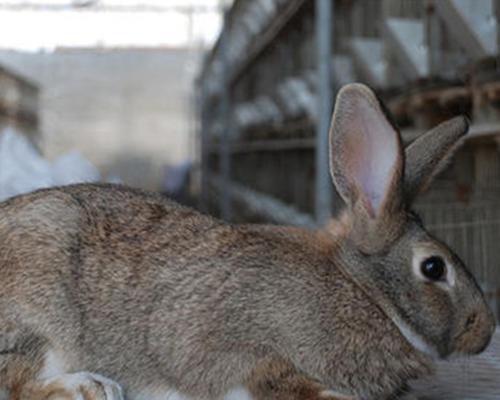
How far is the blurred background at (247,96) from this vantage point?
4.09m

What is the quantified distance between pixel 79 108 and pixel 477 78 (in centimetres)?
1845

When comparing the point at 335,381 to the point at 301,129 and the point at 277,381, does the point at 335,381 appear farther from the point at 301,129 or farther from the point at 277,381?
the point at 301,129

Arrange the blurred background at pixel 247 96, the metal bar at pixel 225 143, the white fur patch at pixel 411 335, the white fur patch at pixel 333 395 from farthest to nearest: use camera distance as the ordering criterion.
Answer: the metal bar at pixel 225 143, the blurred background at pixel 247 96, the white fur patch at pixel 411 335, the white fur patch at pixel 333 395

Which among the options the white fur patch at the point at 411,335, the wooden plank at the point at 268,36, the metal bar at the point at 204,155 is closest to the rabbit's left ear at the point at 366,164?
the white fur patch at the point at 411,335

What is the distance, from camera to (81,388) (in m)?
1.89

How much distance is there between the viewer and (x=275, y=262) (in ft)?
6.54

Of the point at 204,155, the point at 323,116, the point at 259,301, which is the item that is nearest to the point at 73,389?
the point at 259,301

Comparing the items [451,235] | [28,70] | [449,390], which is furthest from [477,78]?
[28,70]

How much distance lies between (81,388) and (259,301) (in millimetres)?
362

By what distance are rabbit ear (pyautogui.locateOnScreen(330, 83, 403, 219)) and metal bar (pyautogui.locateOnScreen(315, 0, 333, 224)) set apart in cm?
245

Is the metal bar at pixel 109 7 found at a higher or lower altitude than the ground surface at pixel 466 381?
higher

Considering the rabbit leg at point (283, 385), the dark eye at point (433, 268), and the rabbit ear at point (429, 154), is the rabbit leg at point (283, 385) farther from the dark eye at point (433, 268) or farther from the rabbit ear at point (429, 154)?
the rabbit ear at point (429, 154)

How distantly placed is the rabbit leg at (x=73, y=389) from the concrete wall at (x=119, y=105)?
1926 centimetres

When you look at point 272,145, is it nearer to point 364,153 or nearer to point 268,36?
point 268,36
